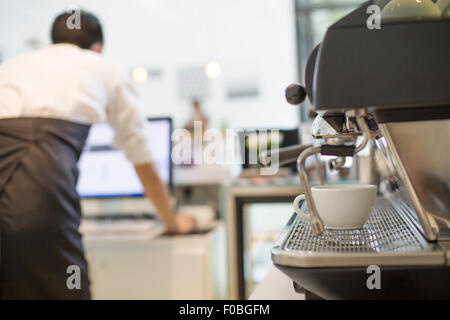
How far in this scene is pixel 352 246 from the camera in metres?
0.47

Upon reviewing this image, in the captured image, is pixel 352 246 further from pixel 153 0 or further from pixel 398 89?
pixel 153 0

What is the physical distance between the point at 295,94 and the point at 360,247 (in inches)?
10.4

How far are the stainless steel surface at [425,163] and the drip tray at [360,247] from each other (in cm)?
3

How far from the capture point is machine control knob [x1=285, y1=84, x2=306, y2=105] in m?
0.65

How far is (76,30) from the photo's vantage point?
1146mm

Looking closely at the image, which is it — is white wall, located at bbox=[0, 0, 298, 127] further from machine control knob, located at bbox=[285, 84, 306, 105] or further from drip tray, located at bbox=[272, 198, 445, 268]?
drip tray, located at bbox=[272, 198, 445, 268]

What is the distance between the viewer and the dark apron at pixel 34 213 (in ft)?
3.08

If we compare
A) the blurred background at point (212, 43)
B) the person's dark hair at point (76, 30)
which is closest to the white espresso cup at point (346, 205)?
the person's dark hair at point (76, 30)

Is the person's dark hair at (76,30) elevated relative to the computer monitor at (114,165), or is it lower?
elevated
